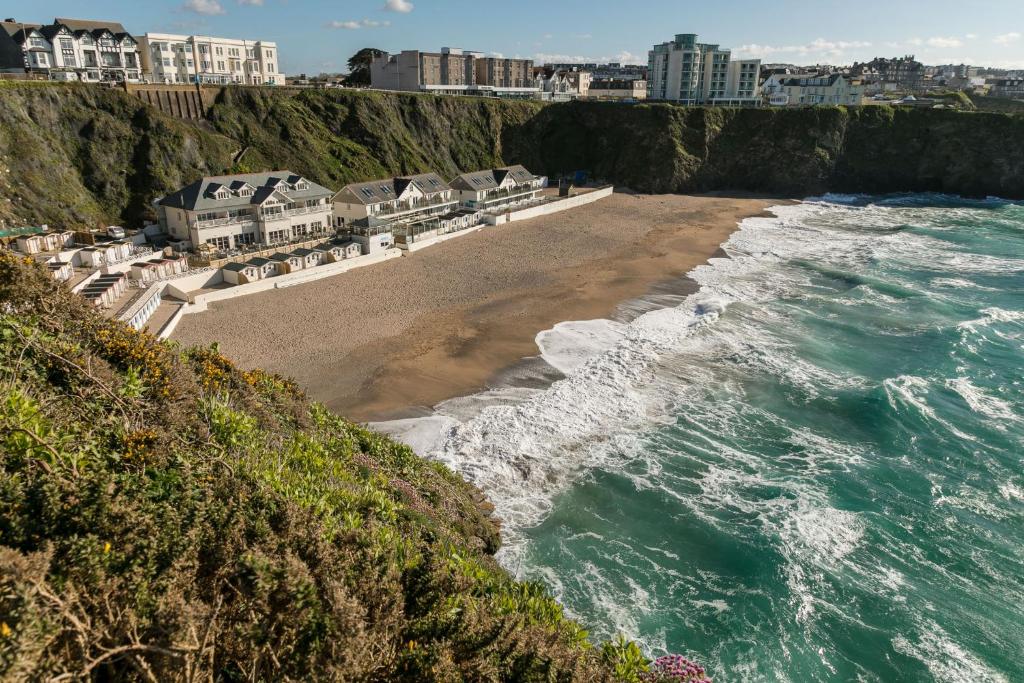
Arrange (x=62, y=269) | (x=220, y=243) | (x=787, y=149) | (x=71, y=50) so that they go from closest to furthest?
(x=62, y=269) < (x=220, y=243) < (x=71, y=50) < (x=787, y=149)

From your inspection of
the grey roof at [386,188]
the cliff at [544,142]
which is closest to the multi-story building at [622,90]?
the cliff at [544,142]

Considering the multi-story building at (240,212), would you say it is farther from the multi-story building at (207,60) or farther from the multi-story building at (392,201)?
the multi-story building at (207,60)

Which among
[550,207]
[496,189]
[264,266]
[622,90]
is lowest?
[264,266]

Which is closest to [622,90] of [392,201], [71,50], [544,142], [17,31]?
Result: [544,142]

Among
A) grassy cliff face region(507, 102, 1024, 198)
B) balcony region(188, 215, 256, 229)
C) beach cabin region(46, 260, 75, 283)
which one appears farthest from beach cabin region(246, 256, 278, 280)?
grassy cliff face region(507, 102, 1024, 198)

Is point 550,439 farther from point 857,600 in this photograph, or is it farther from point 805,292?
point 805,292

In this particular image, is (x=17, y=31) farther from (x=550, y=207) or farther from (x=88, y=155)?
(x=550, y=207)
